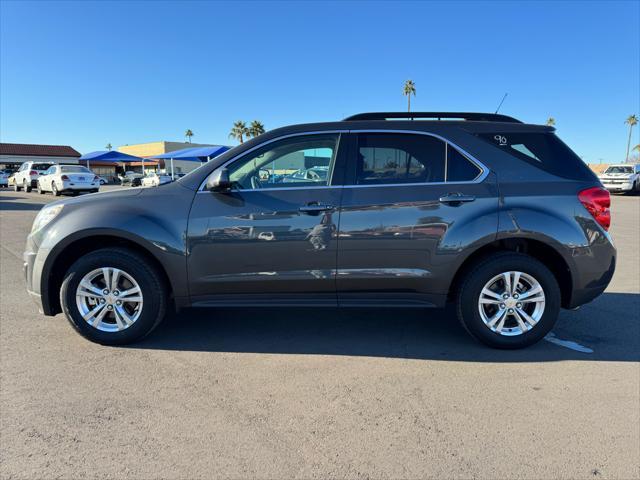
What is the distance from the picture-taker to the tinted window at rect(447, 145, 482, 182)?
11.9ft

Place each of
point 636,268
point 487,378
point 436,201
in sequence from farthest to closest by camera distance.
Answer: point 636,268, point 436,201, point 487,378

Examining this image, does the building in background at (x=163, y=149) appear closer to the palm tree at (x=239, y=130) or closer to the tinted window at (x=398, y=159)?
the palm tree at (x=239, y=130)

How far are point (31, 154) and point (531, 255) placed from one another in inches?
2921

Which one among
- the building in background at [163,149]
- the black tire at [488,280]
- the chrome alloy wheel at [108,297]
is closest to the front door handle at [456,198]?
the black tire at [488,280]

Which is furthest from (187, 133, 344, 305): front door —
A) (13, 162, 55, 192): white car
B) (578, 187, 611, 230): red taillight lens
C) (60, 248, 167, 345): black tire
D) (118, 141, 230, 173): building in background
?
(118, 141, 230, 173): building in background

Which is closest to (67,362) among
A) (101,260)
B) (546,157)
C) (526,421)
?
(101,260)

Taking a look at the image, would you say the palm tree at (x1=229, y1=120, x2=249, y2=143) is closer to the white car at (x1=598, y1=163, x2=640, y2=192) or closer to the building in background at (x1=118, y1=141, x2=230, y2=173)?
the building in background at (x1=118, y1=141, x2=230, y2=173)

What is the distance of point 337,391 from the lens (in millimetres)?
3039

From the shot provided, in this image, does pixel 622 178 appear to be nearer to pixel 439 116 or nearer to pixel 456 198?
pixel 439 116

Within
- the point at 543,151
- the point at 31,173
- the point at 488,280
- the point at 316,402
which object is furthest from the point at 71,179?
the point at 543,151

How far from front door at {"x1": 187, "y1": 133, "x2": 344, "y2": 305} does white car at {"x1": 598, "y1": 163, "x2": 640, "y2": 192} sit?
2607 cm

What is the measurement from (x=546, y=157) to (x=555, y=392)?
189 centimetres

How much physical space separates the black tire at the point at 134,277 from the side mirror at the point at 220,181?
2.79 feet

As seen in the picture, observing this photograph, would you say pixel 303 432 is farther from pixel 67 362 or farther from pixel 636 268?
pixel 636 268
